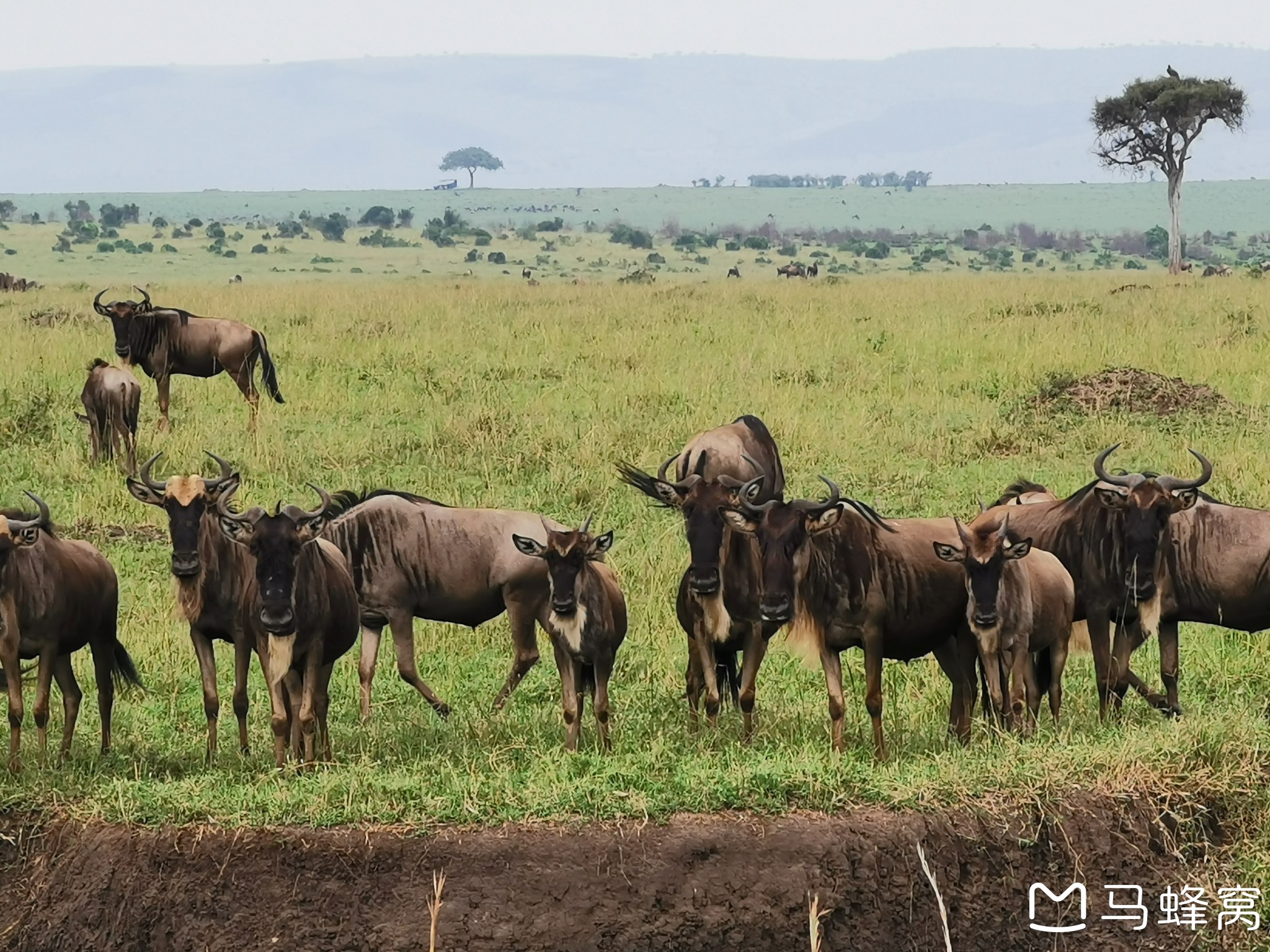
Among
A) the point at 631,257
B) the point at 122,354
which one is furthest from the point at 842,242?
the point at 122,354

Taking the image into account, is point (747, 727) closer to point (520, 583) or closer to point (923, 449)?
point (520, 583)

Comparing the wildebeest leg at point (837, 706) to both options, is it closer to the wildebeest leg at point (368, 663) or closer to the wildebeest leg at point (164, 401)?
the wildebeest leg at point (368, 663)

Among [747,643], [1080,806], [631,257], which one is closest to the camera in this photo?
[1080,806]

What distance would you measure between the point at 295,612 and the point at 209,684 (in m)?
0.61

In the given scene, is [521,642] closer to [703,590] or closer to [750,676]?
[703,590]

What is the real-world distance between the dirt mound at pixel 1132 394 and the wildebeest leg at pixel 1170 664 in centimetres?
657

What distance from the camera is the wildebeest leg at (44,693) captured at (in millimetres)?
7254

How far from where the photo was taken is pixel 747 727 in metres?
7.38

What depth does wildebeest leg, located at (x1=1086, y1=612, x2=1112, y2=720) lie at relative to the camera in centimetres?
770

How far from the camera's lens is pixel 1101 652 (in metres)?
7.72

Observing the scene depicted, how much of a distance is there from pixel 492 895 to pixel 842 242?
5756cm

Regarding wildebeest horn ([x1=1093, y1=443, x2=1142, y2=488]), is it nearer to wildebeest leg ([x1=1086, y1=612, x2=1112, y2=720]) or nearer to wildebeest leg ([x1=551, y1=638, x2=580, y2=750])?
wildebeest leg ([x1=1086, y1=612, x2=1112, y2=720])

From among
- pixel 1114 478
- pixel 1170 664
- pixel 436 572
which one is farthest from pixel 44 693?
pixel 1170 664

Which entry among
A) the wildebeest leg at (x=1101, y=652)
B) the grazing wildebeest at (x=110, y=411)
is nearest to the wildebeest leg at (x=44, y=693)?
the wildebeest leg at (x=1101, y=652)
